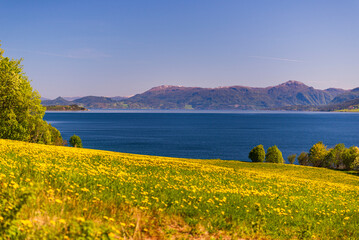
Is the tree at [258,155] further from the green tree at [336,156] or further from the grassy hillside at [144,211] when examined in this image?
the grassy hillside at [144,211]

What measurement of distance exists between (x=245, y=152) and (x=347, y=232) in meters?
115

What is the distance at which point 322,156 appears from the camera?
9206cm

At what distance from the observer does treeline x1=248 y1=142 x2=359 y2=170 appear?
82.8 meters

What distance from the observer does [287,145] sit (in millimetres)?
147000

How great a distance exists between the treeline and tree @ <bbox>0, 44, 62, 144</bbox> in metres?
60.6

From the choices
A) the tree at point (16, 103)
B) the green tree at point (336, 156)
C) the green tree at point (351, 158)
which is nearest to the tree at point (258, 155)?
the green tree at point (351, 158)

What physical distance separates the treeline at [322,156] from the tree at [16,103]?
6062 cm

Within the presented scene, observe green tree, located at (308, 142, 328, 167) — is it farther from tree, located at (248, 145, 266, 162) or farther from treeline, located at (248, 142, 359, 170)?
tree, located at (248, 145, 266, 162)

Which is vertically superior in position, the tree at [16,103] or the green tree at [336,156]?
the tree at [16,103]

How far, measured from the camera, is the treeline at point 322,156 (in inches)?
3258

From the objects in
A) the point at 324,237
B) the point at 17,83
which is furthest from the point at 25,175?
the point at 17,83

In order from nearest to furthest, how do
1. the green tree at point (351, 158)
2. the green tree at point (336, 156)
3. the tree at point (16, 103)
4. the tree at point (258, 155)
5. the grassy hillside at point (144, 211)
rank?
the grassy hillside at point (144, 211) < the tree at point (16, 103) < the green tree at point (351, 158) < the tree at point (258, 155) < the green tree at point (336, 156)

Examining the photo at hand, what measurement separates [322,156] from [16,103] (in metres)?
89.9

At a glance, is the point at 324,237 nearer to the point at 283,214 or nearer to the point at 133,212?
the point at 283,214
